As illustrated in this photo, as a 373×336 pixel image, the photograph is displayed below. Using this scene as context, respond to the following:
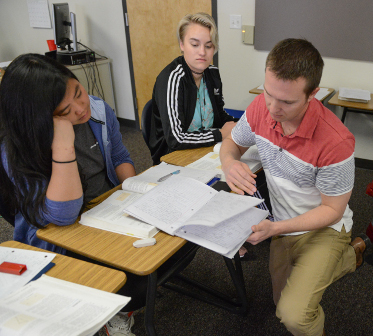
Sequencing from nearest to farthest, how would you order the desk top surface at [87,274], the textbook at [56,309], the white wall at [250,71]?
the textbook at [56,309] → the desk top surface at [87,274] → the white wall at [250,71]

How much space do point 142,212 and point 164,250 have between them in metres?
0.17

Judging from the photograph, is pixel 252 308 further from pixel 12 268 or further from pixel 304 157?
pixel 12 268

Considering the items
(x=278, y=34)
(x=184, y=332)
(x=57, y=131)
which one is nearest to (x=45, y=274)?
(x=57, y=131)

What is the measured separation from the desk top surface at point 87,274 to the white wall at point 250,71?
2521 mm

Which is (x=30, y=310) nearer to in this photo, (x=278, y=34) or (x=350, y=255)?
(x=350, y=255)

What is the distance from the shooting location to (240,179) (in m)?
1.33

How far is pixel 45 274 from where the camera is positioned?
983mm

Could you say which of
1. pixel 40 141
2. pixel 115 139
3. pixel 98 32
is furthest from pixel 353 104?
pixel 98 32

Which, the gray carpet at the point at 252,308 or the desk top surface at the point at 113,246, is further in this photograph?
the gray carpet at the point at 252,308

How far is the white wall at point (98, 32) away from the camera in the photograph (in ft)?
12.5

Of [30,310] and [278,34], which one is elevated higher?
[278,34]

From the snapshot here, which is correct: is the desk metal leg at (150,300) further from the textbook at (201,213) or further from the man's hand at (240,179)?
the man's hand at (240,179)

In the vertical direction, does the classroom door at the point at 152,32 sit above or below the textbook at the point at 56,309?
above

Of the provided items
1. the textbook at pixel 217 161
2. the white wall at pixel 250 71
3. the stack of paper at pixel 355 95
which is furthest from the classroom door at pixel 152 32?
the textbook at pixel 217 161
